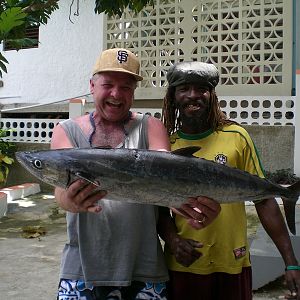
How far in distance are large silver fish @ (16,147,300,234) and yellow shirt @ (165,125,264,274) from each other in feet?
0.83

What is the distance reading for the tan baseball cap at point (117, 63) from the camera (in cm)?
186

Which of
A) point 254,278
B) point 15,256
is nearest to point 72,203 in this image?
point 254,278

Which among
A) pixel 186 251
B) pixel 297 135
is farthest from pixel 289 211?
pixel 297 135

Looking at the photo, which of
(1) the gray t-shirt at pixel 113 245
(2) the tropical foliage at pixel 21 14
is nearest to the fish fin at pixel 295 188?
(1) the gray t-shirt at pixel 113 245

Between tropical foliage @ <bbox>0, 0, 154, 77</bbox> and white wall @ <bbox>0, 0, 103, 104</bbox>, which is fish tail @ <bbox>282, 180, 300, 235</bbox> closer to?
tropical foliage @ <bbox>0, 0, 154, 77</bbox>

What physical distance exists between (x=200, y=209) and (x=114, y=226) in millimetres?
370

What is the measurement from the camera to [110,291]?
6.19 ft

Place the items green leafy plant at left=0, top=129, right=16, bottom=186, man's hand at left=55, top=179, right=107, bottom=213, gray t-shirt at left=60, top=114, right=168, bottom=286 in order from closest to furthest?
1. man's hand at left=55, top=179, right=107, bottom=213
2. gray t-shirt at left=60, top=114, right=168, bottom=286
3. green leafy plant at left=0, top=129, right=16, bottom=186

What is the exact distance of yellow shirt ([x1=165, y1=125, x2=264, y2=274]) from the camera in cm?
200

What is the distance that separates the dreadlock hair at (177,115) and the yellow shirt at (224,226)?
2.3 inches

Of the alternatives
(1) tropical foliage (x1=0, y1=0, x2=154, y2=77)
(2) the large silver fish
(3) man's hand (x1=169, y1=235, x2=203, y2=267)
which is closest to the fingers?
(3) man's hand (x1=169, y1=235, x2=203, y2=267)

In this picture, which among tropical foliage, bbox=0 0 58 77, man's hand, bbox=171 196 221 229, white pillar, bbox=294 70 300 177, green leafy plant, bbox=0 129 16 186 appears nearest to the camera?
man's hand, bbox=171 196 221 229

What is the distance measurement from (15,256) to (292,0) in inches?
254

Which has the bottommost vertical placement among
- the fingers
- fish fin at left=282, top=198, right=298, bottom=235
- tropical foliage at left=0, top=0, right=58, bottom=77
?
the fingers
